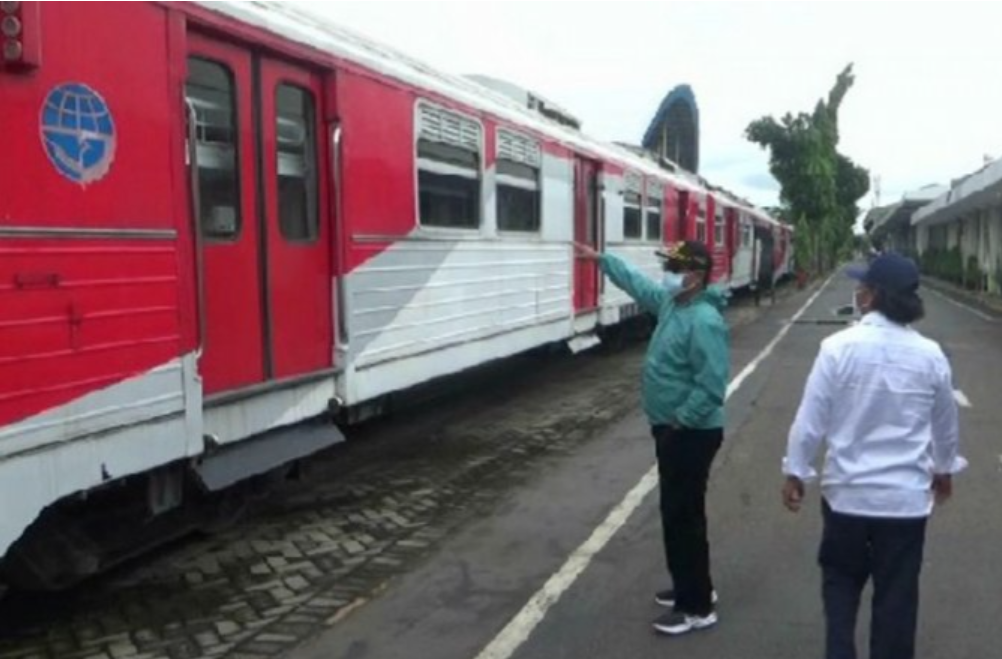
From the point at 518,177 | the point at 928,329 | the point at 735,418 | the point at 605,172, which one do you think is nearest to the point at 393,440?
the point at 518,177

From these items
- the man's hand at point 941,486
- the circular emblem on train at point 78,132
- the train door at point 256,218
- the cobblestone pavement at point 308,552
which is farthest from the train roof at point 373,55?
the man's hand at point 941,486

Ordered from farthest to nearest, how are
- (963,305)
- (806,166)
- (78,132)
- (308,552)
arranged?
(806,166), (963,305), (308,552), (78,132)

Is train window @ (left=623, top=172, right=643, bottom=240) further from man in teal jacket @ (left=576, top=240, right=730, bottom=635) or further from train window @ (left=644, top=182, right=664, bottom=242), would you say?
man in teal jacket @ (left=576, top=240, right=730, bottom=635)

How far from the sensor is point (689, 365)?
5.10 meters

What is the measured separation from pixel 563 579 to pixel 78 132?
10.6 feet

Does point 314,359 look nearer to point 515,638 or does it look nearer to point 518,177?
point 515,638

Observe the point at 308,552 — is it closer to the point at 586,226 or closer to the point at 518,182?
the point at 518,182

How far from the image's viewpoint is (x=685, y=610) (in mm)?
5262

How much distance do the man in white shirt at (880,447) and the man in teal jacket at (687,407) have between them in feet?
3.23

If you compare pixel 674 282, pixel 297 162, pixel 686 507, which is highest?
pixel 297 162

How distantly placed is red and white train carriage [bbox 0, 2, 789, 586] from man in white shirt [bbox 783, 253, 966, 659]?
9.22 feet

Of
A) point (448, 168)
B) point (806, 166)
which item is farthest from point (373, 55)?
point (806, 166)

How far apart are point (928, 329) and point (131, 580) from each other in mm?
20539

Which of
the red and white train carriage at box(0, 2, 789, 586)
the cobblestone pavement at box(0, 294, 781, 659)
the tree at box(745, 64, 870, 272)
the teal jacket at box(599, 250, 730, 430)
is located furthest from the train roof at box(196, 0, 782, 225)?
the tree at box(745, 64, 870, 272)
